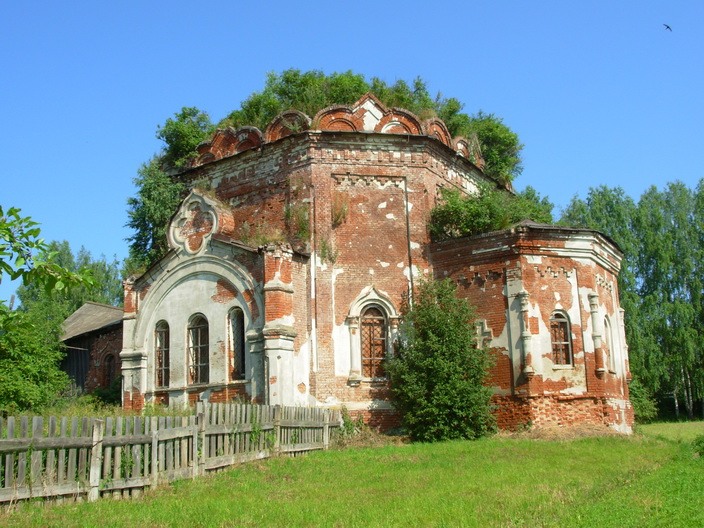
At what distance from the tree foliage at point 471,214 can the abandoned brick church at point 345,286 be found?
432 millimetres

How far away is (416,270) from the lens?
71.6 ft

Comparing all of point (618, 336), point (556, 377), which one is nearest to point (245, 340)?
point (556, 377)

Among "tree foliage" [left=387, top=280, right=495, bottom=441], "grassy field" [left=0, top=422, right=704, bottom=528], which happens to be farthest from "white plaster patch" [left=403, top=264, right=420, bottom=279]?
"grassy field" [left=0, top=422, right=704, bottom=528]

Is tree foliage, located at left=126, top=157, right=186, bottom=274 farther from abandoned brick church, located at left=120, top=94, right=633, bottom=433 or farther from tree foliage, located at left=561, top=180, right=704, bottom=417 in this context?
tree foliage, located at left=561, top=180, right=704, bottom=417

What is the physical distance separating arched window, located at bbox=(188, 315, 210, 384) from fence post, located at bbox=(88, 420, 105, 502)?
10.7 metres

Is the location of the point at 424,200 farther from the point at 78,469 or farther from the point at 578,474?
the point at 78,469

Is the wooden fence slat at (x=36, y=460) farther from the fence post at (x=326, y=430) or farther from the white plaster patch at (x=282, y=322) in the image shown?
the white plaster patch at (x=282, y=322)

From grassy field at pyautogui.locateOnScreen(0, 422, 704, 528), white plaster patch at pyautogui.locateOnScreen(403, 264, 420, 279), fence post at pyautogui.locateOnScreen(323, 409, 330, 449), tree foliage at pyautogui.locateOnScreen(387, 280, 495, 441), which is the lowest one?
grassy field at pyautogui.locateOnScreen(0, 422, 704, 528)

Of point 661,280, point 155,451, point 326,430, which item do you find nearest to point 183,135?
point 326,430

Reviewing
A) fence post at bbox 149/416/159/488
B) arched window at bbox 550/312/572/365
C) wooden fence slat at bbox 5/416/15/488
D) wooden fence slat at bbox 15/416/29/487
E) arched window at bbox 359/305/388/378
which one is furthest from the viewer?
arched window at bbox 359/305/388/378

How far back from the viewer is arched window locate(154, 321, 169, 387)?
22453 millimetres

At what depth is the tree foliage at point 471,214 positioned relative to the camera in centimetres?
2202

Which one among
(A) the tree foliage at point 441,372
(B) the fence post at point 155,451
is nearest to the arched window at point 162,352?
(A) the tree foliage at point 441,372

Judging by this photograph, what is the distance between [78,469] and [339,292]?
38.0 ft
